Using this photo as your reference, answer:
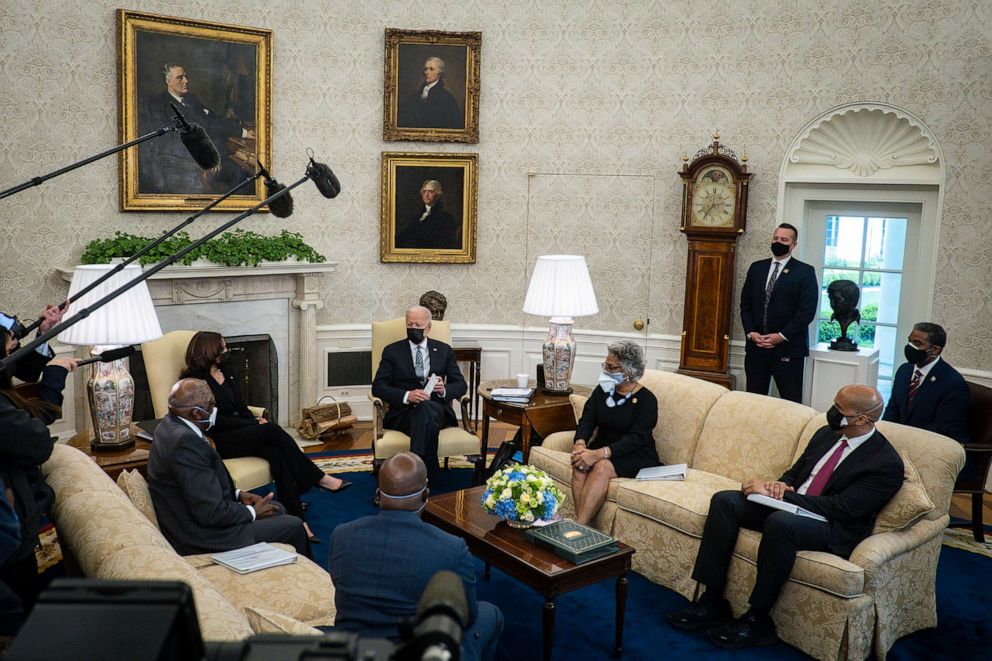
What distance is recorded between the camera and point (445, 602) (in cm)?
112

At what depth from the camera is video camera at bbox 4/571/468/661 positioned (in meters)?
1.11

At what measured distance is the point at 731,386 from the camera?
7.54 metres

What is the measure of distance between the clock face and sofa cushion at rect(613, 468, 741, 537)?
286 centimetres

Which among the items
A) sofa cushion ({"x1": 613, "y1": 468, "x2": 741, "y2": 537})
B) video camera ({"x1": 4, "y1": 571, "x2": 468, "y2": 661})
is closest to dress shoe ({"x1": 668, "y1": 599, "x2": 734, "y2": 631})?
sofa cushion ({"x1": 613, "y1": 468, "x2": 741, "y2": 537})

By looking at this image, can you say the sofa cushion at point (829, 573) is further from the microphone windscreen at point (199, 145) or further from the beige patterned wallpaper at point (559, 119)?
the beige patterned wallpaper at point (559, 119)

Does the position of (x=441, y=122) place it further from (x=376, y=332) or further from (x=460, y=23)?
(x=376, y=332)

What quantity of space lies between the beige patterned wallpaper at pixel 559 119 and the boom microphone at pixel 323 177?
13.8 ft

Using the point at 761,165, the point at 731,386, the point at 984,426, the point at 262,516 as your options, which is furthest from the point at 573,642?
the point at 761,165

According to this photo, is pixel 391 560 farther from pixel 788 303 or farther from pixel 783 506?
pixel 788 303

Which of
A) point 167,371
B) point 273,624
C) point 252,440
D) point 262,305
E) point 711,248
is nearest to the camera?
point 273,624

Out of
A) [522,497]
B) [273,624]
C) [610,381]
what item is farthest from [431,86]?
[273,624]

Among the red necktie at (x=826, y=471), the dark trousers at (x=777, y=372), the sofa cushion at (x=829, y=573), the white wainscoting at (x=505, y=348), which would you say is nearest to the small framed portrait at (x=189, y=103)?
the white wainscoting at (x=505, y=348)

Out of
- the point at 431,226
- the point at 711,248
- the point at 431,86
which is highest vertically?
the point at 431,86

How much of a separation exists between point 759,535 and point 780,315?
293cm
